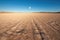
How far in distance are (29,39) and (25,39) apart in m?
0.10

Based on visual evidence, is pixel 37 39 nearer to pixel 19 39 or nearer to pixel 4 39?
pixel 19 39

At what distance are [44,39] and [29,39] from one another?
1.25ft

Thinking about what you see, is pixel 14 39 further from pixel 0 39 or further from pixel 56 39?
pixel 56 39

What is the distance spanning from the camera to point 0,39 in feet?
6.97

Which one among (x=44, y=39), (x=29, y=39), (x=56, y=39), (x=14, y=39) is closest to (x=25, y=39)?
(x=29, y=39)

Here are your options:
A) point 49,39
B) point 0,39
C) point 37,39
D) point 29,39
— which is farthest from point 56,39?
point 0,39

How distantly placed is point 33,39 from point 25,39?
0.20 metres

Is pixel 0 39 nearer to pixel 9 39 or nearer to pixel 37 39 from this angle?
pixel 9 39

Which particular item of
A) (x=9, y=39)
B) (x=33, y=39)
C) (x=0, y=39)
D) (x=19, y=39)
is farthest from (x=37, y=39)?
(x=0, y=39)

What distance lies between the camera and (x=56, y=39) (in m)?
2.21

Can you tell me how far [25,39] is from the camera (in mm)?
2199

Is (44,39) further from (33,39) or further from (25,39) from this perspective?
(25,39)

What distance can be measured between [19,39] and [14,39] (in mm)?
123

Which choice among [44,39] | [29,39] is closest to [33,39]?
[29,39]
